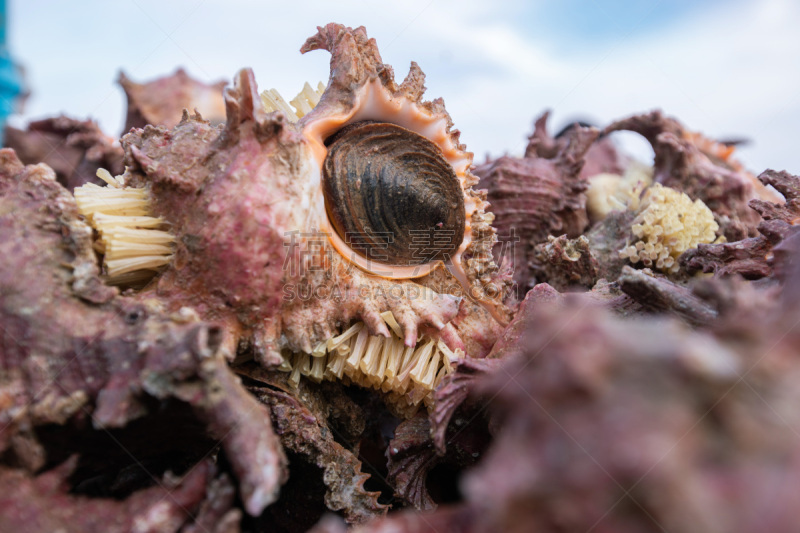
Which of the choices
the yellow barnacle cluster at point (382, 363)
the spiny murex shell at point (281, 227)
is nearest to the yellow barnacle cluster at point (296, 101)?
the spiny murex shell at point (281, 227)

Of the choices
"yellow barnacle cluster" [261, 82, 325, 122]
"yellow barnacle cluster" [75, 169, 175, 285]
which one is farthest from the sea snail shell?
"yellow barnacle cluster" [75, 169, 175, 285]

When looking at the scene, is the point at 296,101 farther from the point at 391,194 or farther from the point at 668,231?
the point at 668,231

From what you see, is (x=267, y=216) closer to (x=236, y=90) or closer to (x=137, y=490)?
(x=236, y=90)

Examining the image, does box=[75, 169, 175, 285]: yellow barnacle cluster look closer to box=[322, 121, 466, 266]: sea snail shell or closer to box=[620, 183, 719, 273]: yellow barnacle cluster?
box=[322, 121, 466, 266]: sea snail shell

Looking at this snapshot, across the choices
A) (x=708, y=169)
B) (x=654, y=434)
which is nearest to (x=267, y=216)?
(x=654, y=434)

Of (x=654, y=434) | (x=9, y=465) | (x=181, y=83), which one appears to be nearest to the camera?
(x=654, y=434)
